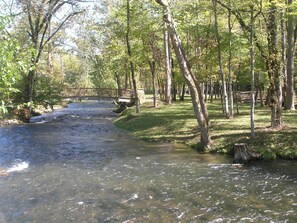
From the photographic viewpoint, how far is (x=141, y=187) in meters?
9.32

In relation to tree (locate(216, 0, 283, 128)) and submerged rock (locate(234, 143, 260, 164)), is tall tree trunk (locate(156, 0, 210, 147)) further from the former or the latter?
tree (locate(216, 0, 283, 128))

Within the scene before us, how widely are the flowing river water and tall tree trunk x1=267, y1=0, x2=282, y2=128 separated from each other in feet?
11.2

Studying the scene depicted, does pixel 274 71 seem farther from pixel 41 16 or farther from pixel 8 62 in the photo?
pixel 41 16

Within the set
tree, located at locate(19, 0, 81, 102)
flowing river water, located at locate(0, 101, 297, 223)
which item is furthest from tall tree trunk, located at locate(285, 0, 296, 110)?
tree, located at locate(19, 0, 81, 102)

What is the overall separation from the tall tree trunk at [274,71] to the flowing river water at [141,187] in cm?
341

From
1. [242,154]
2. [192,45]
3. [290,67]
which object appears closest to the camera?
[242,154]

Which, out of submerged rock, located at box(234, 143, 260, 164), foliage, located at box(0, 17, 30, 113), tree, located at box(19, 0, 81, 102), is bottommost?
submerged rock, located at box(234, 143, 260, 164)

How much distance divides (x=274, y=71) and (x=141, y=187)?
8.55 m

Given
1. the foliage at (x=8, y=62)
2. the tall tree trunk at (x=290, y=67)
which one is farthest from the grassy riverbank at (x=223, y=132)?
the foliage at (x=8, y=62)

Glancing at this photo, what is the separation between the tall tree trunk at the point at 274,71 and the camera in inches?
552

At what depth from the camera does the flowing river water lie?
24.4ft

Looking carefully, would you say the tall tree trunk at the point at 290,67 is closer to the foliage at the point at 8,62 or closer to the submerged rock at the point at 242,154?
the submerged rock at the point at 242,154

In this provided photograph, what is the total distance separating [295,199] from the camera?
26.7 ft

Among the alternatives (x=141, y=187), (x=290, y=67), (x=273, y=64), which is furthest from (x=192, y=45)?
(x=141, y=187)
